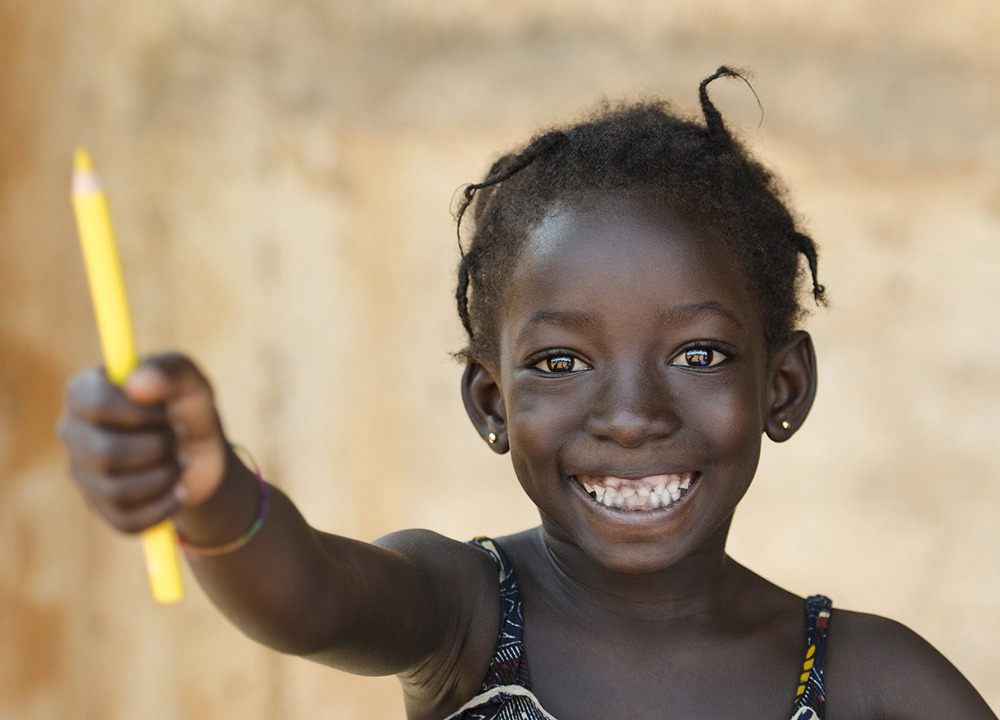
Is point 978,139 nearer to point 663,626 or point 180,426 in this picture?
point 663,626

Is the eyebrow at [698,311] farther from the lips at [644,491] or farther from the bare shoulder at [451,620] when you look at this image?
the bare shoulder at [451,620]

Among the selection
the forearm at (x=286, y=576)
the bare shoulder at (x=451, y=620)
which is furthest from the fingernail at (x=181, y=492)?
the bare shoulder at (x=451, y=620)

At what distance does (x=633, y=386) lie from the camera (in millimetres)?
1727

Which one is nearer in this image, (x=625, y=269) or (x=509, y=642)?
(x=625, y=269)

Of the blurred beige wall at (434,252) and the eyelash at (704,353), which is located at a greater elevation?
the blurred beige wall at (434,252)

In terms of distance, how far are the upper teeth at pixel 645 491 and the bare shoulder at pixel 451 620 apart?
8.6 inches

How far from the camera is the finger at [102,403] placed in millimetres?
1063

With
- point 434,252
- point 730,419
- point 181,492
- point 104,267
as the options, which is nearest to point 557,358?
point 730,419

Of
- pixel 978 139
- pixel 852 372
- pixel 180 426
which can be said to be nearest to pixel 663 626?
pixel 180 426

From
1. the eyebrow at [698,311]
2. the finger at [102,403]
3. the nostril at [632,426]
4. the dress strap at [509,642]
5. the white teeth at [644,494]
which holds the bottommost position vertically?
the dress strap at [509,642]

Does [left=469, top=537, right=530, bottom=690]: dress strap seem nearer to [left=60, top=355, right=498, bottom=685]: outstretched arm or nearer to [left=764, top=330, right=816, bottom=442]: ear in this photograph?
[left=60, top=355, right=498, bottom=685]: outstretched arm

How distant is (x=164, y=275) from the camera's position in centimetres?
341

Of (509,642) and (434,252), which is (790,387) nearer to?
(509,642)

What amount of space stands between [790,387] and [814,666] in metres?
0.38
